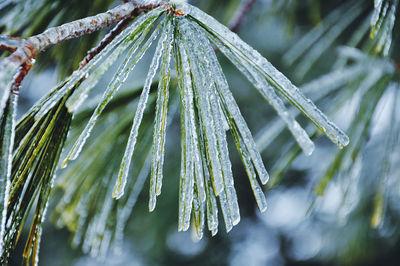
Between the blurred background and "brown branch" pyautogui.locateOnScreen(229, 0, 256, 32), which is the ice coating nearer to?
the blurred background

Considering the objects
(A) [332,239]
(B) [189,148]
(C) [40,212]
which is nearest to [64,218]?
(C) [40,212]

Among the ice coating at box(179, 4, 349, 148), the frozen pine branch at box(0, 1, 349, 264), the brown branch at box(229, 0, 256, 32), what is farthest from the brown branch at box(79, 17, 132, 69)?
the brown branch at box(229, 0, 256, 32)

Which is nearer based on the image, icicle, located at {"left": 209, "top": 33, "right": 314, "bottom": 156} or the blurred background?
icicle, located at {"left": 209, "top": 33, "right": 314, "bottom": 156}

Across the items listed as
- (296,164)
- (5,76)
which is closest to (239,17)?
(5,76)

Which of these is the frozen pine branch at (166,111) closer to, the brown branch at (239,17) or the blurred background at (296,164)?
the blurred background at (296,164)

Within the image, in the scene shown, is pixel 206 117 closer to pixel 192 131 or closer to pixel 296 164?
pixel 192 131

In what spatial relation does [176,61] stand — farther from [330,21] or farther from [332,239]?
[332,239]

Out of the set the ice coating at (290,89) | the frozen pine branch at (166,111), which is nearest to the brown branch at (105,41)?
the frozen pine branch at (166,111)
